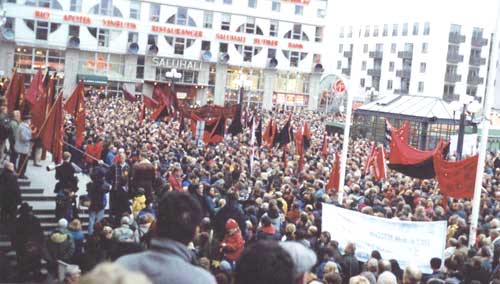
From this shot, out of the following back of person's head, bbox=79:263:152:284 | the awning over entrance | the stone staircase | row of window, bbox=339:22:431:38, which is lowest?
the stone staircase

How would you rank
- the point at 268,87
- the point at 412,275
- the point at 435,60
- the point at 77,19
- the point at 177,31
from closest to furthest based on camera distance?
the point at 412,275 < the point at 77,19 < the point at 177,31 < the point at 268,87 < the point at 435,60

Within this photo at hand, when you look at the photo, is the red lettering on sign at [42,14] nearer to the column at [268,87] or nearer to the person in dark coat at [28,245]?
the column at [268,87]

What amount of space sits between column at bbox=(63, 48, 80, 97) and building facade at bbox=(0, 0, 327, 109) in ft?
0.31

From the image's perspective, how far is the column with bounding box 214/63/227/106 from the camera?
67.6m

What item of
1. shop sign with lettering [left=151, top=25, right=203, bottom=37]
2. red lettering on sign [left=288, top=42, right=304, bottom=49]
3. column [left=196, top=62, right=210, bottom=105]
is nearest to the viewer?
shop sign with lettering [left=151, top=25, right=203, bottom=37]

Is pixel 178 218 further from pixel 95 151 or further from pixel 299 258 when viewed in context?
pixel 95 151

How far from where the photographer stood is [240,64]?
68062 millimetres

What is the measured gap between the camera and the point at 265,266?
9.42ft

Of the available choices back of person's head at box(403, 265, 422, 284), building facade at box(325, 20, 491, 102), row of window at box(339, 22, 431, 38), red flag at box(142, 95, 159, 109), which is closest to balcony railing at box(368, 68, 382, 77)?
building facade at box(325, 20, 491, 102)

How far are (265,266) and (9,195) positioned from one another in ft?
33.4

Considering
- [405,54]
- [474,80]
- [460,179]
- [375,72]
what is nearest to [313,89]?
[405,54]

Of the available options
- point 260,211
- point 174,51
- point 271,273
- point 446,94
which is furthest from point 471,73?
point 271,273

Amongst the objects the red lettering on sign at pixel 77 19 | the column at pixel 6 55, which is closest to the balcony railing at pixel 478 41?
the red lettering on sign at pixel 77 19

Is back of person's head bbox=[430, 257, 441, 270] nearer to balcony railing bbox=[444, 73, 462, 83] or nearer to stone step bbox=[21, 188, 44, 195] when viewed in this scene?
stone step bbox=[21, 188, 44, 195]
